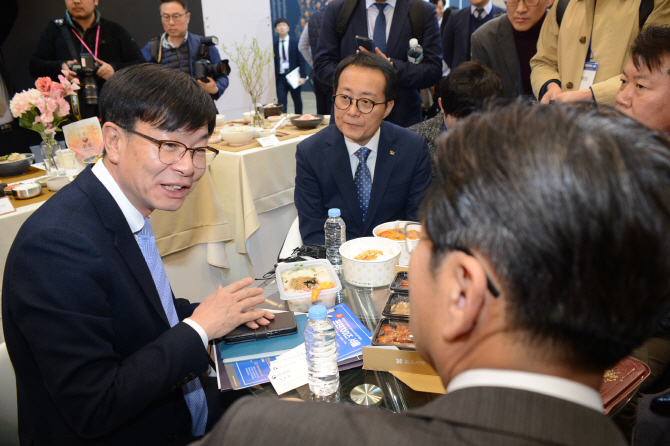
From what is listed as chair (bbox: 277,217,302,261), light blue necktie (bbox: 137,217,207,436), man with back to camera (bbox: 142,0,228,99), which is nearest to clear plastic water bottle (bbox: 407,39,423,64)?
man with back to camera (bbox: 142,0,228,99)

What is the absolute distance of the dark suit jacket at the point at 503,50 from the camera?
2900mm

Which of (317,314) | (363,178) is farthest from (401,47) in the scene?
(317,314)

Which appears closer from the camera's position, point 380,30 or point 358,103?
point 358,103

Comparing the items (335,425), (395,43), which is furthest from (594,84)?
(335,425)

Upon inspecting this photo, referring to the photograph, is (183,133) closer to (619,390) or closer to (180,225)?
(619,390)

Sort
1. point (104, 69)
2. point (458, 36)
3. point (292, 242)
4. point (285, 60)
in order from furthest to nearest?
point (285, 60) < point (458, 36) < point (104, 69) < point (292, 242)

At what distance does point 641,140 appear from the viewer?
1.57 feet

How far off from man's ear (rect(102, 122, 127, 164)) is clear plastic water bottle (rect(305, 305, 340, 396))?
664 millimetres

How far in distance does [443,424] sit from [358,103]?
1805 mm

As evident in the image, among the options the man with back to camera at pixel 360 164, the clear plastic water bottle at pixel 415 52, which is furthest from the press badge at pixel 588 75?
the clear plastic water bottle at pixel 415 52

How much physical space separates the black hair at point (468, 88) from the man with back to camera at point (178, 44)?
197cm

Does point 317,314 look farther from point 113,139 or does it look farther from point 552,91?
point 552,91

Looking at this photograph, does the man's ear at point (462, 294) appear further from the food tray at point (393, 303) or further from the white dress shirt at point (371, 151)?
the white dress shirt at point (371, 151)

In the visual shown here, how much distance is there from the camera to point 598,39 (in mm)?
2283
